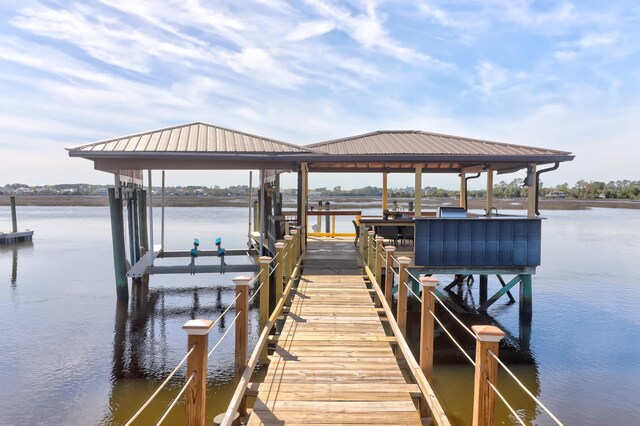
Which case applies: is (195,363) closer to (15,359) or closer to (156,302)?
(15,359)

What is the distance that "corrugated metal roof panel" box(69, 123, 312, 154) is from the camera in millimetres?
10948

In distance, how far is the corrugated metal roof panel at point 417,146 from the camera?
11793 millimetres

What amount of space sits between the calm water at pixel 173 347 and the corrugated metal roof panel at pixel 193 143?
476cm

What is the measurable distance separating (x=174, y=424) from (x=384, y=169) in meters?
11.0

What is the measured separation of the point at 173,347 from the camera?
1056cm

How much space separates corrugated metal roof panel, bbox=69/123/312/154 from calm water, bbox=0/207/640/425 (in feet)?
15.6

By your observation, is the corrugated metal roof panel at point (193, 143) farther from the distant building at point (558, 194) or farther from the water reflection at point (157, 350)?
the distant building at point (558, 194)

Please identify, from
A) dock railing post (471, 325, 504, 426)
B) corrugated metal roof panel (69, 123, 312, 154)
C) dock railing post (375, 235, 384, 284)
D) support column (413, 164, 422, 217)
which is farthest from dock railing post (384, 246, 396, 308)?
dock railing post (471, 325, 504, 426)

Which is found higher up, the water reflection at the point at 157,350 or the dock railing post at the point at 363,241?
the dock railing post at the point at 363,241

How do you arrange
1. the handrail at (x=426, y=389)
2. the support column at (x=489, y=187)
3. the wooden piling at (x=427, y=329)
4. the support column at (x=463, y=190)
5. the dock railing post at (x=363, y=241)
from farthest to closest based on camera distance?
the support column at (x=463, y=190) < the support column at (x=489, y=187) < the dock railing post at (x=363, y=241) < the wooden piling at (x=427, y=329) < the handrail at (x=426, y=389)

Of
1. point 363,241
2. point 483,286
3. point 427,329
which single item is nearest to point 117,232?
point 363,241

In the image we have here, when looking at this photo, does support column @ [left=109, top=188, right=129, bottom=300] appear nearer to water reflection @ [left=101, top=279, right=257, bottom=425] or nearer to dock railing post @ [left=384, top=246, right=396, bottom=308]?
water reflection @ [left=101, top=279, right=257, bottom=425]

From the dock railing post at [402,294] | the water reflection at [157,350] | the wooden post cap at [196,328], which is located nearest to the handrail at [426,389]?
the dock railing post at [402,294]

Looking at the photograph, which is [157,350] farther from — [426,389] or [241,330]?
[426,389]
